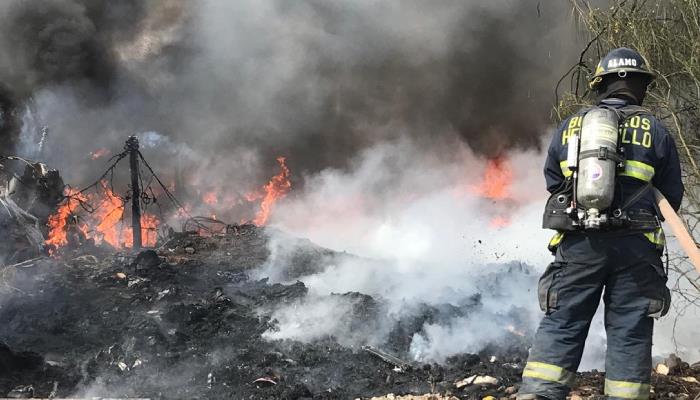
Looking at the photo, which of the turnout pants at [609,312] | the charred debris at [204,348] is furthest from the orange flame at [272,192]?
the turnout pants at [609,312]

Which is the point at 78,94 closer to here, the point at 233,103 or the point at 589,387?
the point at 233,103

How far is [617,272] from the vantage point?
8.65 ft

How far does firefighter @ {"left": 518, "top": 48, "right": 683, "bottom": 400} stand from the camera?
2.56m

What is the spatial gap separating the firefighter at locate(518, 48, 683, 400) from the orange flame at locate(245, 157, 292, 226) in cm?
1703

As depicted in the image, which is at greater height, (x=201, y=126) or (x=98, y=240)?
(x=201, y=126)

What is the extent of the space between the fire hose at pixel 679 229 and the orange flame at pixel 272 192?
17.2 meters

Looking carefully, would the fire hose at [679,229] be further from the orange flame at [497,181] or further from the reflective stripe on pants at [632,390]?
the orange flame at [497,181]

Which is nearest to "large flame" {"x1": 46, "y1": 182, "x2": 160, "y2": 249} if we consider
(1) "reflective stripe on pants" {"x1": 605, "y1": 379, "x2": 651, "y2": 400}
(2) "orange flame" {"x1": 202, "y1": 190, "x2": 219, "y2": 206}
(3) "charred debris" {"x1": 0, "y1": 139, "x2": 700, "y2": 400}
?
(2) "orange flame" {"x1": 202, "y1": 190, "x2": 219, "y2": 206}

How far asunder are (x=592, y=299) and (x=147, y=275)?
857 centimetres

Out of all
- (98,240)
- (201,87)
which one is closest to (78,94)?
(201,87)

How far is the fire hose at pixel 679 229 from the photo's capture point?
257 cm

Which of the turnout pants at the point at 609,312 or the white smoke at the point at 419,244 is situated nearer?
the turnout pants at the point at 609,312

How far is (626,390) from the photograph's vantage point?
8.28 feet

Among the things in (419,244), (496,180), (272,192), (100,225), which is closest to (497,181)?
(496,180)
